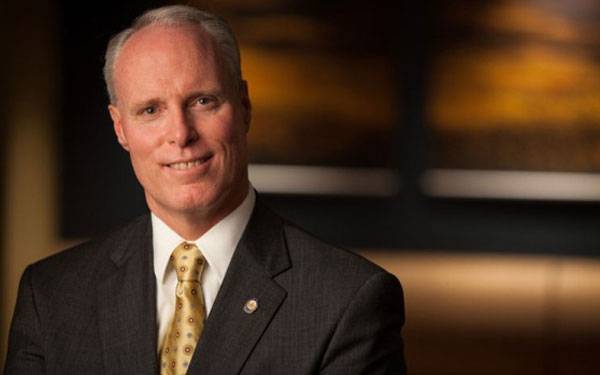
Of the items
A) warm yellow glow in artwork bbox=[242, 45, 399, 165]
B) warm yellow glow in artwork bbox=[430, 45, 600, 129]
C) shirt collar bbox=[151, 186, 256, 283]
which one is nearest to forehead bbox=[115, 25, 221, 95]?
shirt collar bbox=[151, 186, 256, 283]

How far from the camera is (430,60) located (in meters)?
5.27

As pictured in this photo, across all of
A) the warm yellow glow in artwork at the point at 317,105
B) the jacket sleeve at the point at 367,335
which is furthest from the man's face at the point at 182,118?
the warm yellow glow in artwork at the point at 317,105

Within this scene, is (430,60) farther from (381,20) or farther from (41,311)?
(41,311)

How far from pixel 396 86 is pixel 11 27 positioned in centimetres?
165

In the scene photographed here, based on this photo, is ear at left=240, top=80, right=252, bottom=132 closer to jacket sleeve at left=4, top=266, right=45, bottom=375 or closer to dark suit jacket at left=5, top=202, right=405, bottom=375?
dark suit jacket at left=5, top=202, right=405, bottom=375

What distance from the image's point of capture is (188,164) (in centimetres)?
201

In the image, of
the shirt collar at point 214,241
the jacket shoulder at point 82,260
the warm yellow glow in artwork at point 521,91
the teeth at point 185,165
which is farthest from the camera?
the warm yellow glow in artwork at point 521,91

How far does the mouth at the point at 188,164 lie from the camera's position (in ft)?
6.58

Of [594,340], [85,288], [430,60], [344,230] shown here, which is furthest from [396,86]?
[85,288]

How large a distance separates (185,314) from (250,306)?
110 millimetres

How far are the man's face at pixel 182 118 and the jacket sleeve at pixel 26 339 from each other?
34 cm

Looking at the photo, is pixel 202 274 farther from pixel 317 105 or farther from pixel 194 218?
pixel 317 105

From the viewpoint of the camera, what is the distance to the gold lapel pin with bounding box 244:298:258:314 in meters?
2.07

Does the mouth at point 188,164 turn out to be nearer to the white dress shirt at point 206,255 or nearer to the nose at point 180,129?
the nose at point 180,129
